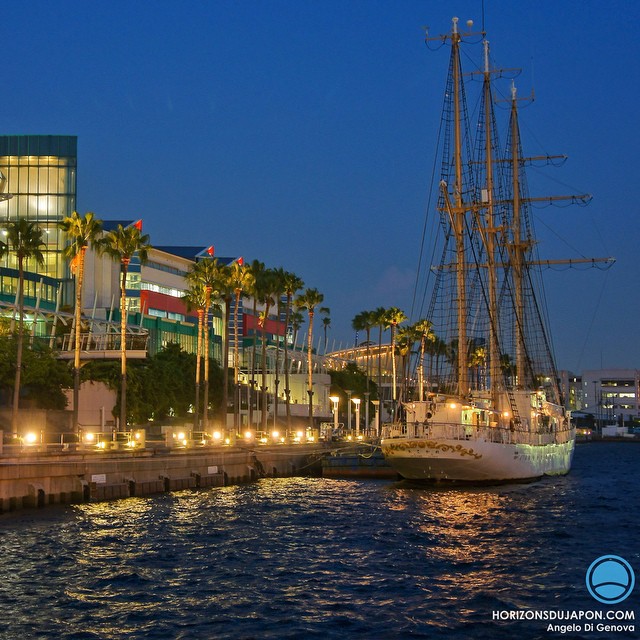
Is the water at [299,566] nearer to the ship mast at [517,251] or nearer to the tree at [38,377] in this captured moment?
the tree at [38,377]

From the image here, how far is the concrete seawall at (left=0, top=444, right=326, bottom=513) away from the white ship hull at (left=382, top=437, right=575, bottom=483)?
10373 mm

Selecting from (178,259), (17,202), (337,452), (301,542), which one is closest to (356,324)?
(178,259)

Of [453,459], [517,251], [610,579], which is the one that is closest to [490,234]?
[517,251]

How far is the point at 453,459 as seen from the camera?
61.6 meters

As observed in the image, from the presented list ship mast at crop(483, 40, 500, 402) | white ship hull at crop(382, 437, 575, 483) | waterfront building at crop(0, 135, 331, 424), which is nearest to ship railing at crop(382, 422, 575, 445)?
white ship hull at crop(382, 437, 575, 483)

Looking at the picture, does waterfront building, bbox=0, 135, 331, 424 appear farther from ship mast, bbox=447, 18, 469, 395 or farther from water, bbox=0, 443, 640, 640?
water, bbox=0, 443, 640, 640

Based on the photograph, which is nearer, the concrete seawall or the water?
the water

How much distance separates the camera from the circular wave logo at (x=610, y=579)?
2877 centimetres

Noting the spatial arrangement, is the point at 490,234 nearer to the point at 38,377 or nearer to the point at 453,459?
the point at 453,459

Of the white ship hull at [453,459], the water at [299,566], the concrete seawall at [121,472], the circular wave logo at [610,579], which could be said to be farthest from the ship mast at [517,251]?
the circular wave logo at [610,579]

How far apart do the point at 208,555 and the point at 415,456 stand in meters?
28.6

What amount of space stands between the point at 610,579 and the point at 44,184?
99704 millimetres

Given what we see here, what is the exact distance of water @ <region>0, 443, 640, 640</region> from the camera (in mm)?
25078

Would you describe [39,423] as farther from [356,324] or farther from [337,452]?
[356,324]
